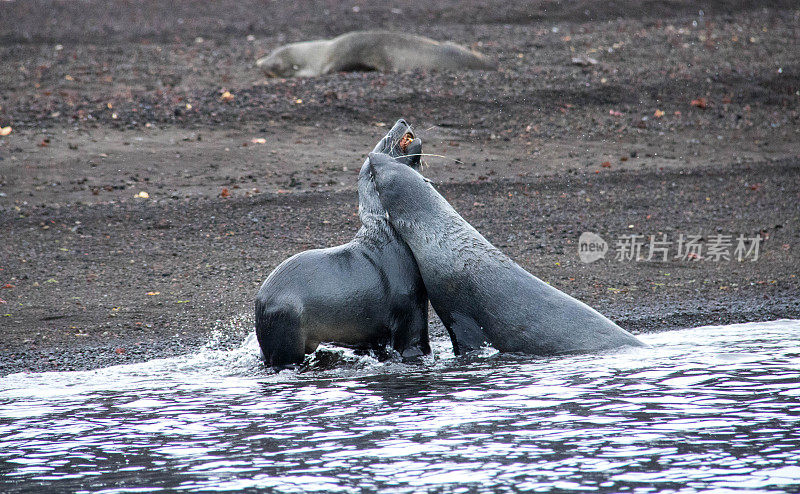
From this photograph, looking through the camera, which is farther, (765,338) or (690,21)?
(690,21)

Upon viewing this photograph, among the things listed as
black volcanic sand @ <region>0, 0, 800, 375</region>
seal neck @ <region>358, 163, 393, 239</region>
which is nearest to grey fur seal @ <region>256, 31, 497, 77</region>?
black volcanic sand @ <region>0, 0, 800, 375</region>

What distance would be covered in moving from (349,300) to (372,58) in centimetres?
1113

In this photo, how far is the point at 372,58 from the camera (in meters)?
16.7

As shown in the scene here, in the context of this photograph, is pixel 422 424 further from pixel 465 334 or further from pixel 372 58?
pixel 372 58

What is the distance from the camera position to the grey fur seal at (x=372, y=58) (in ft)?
54.2

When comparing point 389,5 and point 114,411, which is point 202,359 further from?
point 389,5

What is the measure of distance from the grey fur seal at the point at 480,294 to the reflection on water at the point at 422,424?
0.48 feet

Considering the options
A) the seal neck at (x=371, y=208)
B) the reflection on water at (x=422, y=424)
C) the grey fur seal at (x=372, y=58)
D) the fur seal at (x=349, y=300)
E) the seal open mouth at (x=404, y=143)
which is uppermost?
the grey fur seal at (x=372, y=58)

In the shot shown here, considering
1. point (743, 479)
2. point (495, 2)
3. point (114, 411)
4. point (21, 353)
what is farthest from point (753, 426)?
point (495, 2)

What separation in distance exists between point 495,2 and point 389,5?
2.55 meters

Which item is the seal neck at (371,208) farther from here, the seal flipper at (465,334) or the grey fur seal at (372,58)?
the grey fur seal at (372,58)

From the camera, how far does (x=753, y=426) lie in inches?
188

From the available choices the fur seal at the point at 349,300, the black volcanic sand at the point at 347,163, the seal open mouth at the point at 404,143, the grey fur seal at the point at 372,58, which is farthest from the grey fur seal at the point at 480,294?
the grey fur seal at the point at 372,58

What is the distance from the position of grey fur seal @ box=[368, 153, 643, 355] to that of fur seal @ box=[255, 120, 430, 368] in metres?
0.13
